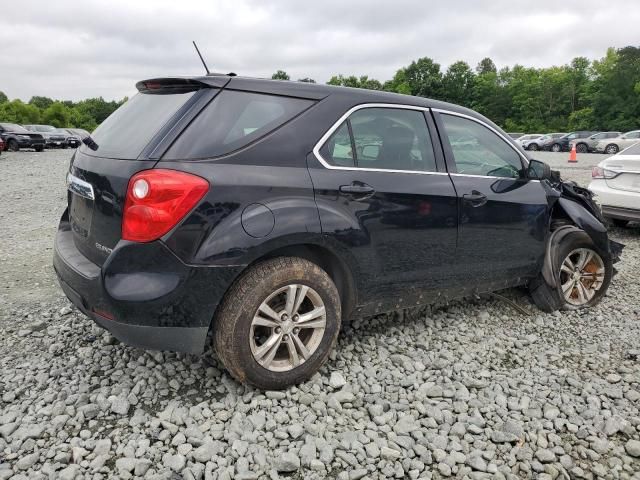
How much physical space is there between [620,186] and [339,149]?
5571 millimetres

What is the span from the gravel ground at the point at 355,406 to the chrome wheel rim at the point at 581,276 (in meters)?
0.31

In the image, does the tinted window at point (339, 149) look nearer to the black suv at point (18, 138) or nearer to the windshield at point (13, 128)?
the black suv at point (18, 138)

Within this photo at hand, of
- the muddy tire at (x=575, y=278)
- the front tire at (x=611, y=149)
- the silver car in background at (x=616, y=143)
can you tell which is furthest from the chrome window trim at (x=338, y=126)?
the front tire at (x=611, y=149)

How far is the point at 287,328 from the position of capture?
2.87 m

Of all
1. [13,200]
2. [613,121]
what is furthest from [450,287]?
[613,121]

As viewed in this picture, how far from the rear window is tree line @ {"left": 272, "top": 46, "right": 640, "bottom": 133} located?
49627 mm

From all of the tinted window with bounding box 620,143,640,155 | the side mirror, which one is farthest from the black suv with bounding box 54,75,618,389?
the tinted window with bounding box 620,143,640,155

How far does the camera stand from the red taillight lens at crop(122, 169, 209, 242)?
2490 millimetres

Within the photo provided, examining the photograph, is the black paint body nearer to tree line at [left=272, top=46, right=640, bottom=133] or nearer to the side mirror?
the side mirror

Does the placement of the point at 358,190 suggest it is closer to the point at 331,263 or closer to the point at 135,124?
the point at 331,263

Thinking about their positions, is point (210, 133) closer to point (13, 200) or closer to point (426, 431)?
point (426, 431)

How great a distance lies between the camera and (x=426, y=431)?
2.66 meters

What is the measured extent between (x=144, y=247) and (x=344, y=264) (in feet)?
3.73

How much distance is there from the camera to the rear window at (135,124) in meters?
2.73
